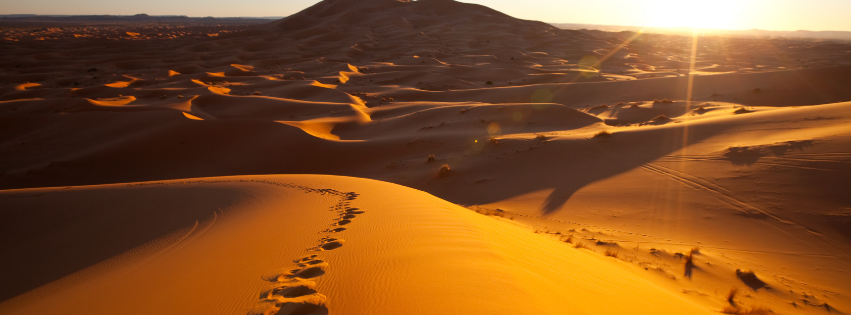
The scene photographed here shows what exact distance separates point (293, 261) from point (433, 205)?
9.44ft

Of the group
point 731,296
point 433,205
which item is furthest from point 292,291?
point 731,296

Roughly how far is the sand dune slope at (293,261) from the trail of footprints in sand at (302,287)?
0.01 meters

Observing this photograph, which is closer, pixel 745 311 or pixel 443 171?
pixel 745 311

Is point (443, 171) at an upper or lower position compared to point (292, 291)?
lower

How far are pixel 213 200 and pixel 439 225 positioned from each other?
382cm

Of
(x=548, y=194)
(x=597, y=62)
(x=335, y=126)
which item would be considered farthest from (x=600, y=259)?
(x=597, y=62)

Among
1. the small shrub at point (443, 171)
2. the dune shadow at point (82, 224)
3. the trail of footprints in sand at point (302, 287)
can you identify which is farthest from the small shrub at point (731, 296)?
the small shrub at point (443, 171)

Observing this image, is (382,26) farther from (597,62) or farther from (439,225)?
(439,225)

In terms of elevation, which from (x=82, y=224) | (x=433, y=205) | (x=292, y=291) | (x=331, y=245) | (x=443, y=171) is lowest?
(x=443, y=171)

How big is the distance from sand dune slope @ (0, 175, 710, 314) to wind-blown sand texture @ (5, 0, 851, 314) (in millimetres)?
29

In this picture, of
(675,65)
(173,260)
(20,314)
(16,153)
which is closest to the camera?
(20,314)

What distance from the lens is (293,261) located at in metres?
3.79

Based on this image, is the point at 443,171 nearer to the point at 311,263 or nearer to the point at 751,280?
the point at 751,280

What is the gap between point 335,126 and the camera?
61.2 feet
